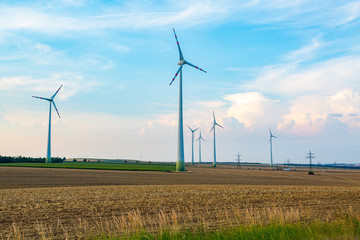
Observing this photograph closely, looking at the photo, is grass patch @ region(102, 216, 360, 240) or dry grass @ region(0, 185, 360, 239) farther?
dry grass @ region(0, 185, 360, 239)

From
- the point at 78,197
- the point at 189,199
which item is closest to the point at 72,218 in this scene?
the point at 78,197

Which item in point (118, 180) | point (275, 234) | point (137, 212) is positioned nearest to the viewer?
point (275, 234)

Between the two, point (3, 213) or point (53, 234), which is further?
point (3, 213)

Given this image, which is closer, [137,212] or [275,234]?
[275,234]

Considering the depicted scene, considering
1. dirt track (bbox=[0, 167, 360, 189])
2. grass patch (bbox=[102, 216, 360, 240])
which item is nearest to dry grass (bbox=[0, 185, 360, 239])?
grass patch (bbox=[102, 216, 360, 240])

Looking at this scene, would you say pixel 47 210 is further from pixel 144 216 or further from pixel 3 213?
pixel 144 216

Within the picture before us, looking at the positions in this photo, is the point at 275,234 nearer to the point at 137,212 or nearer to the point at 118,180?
the point at 137,212

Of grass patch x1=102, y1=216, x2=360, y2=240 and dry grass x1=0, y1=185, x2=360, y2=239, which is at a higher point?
grass patch x1=102, y1=216, x2=360, y2=240

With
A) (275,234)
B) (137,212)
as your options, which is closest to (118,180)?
(137,212)

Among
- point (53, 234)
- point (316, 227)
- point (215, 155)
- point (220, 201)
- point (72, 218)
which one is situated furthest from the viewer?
point (215, 155)

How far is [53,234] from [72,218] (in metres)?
4.45

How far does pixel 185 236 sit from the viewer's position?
592 inches

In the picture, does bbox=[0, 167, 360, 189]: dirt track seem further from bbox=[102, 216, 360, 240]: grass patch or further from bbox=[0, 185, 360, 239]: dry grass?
bbox=[102, 216, 360, 240]: grass patch

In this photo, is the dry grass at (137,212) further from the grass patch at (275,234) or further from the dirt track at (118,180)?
the dirt track at (118,180)
